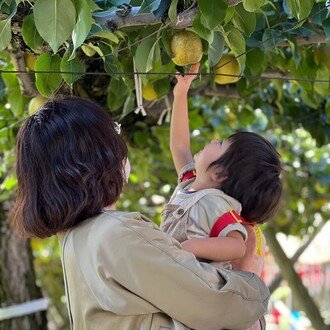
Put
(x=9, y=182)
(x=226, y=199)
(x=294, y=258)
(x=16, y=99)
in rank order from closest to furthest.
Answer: (x=226, y=199) < (x=16, y=99) < (x=9, y=182) < (x=294, y=258)

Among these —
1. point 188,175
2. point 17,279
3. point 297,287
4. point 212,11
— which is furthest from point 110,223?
point 297,287

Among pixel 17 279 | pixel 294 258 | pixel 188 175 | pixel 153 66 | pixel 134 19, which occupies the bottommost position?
pixel 294 258

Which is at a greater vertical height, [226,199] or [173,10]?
[173,10]

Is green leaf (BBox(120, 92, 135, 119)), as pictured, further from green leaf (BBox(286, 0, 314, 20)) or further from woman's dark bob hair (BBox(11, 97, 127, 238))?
woman's dark bob hair (BBox(11, 97, 127, 238))

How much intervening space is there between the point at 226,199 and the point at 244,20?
1.16ft

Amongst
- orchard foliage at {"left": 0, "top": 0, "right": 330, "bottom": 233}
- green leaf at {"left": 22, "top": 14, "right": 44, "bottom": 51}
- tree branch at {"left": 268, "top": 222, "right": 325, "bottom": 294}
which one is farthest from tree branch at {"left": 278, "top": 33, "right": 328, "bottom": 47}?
tree branch at {"left": 268, "top": 222, "right": 325, "bottom": 294}

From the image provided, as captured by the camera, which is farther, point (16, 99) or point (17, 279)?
point (17, 279)

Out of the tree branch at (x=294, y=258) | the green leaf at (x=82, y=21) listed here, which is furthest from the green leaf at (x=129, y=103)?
the tree branch at (x=294, y=258)

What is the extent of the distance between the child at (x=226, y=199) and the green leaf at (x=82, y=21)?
43cm

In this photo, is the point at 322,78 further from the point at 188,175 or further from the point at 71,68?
the point at 71,68

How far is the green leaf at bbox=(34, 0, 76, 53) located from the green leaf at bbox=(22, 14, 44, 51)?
6.5 inches

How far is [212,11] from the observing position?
54.7 inches

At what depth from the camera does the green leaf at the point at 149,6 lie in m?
1.43

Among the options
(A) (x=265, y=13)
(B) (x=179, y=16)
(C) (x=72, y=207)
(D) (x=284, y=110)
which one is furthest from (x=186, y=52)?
(D) (x=284, y=110)
